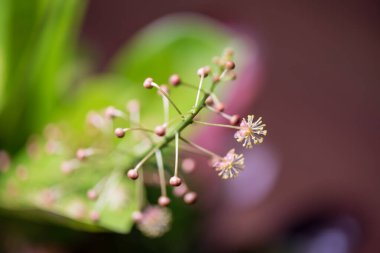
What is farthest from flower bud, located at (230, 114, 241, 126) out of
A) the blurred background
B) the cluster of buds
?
the blurred background

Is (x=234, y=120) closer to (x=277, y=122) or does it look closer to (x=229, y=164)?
(x=229, y=164)

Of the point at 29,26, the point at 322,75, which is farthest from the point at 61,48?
the point at 322,75

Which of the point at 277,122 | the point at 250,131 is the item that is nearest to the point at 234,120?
the point at 250,131

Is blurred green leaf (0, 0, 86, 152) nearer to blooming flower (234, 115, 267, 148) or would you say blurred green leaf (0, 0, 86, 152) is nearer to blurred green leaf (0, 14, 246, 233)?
blurred green leaf (0, 14, 246, 233)

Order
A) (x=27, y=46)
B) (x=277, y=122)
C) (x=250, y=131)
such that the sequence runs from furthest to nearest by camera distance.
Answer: (x=277, y=122) → (x=27, y=46) → (x=250, y=131)

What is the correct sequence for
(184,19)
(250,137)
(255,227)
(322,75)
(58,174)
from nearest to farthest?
(250,137) → (58,174) → (184,19) → (255,227) → (322,75)

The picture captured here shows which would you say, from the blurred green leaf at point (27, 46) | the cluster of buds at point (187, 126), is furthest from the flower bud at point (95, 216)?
the blurred green leaf at point (27, 46)

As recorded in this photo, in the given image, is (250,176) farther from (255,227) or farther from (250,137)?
(250,137)
